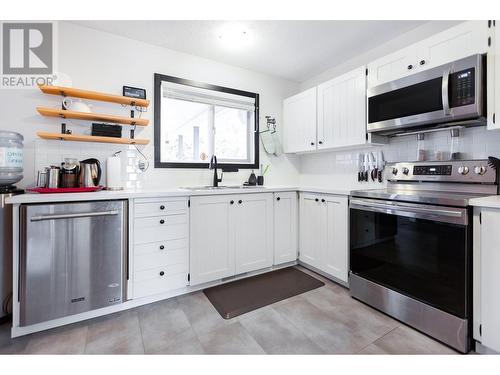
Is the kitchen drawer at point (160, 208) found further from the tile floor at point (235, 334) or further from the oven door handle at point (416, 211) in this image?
the oven door handle at point (416, 211)

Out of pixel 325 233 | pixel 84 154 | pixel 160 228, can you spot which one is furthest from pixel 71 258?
pixel 325 233

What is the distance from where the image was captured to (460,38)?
66.4 inches

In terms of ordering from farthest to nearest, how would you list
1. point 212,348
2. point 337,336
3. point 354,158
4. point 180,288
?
point 354,158 < point 180,288 < point 337,336 < point 212,348

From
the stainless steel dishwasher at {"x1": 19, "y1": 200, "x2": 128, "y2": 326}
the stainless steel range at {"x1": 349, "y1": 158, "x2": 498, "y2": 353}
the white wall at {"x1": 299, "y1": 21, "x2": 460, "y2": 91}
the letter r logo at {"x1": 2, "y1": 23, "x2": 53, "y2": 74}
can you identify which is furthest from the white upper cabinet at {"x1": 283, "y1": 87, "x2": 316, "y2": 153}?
the letter r logo at {"x1": 2, "y1": 23, "x2": 53, "y2": 74}

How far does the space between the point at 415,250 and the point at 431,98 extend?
1169 mm

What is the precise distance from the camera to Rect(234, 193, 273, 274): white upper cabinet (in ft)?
8.02

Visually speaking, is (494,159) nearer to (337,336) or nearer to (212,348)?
(337,336)

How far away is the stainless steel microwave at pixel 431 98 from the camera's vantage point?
5.28 ft

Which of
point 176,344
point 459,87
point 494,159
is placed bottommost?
point 176,344

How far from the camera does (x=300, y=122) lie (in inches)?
122

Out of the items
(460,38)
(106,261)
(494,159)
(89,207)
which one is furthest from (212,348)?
(460,38)

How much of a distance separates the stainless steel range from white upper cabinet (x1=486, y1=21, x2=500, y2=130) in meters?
0.31

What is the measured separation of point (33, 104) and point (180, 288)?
2059mm

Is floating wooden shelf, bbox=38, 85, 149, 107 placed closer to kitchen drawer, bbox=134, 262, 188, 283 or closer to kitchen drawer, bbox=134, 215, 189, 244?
kitchen drawer, bbox=134, 215, 189, 244
